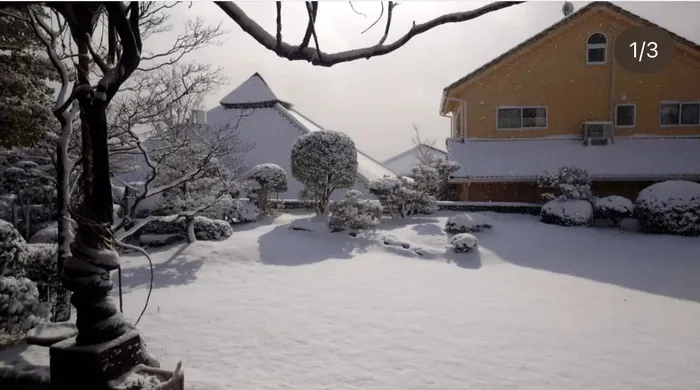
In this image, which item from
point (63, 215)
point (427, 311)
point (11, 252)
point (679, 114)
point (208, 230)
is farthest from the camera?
point (679, 114)

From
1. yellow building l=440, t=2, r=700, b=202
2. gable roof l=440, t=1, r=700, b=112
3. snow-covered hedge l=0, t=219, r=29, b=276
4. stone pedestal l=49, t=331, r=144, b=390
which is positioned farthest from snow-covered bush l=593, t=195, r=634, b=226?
snow-covered hedge l=0, t=219, r=29, b=276

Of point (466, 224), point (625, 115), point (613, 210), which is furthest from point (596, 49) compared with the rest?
point (466, 224)

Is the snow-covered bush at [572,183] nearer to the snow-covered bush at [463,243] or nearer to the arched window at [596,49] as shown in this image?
the snow-covered bush at [463,243]

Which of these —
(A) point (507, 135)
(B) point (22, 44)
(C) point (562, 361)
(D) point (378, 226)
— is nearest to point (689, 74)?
(A) point (507, 135)

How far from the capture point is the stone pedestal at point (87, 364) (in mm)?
2418

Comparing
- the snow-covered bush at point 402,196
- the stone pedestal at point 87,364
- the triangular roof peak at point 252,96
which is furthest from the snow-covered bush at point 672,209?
the triangular roof peak at point 252,96

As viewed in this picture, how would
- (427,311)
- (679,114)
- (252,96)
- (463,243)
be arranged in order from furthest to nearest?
(252,96), (679,114), (463,243), (427,311)

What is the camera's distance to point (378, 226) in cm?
934

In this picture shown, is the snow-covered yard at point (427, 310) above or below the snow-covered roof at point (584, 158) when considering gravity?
below

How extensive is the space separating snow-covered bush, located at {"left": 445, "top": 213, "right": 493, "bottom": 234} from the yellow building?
2321 mm

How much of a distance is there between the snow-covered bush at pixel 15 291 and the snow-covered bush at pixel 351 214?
5387mm

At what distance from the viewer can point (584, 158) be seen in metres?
11.3

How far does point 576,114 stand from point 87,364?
42.0ft

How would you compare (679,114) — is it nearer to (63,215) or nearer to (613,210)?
(613,210)
